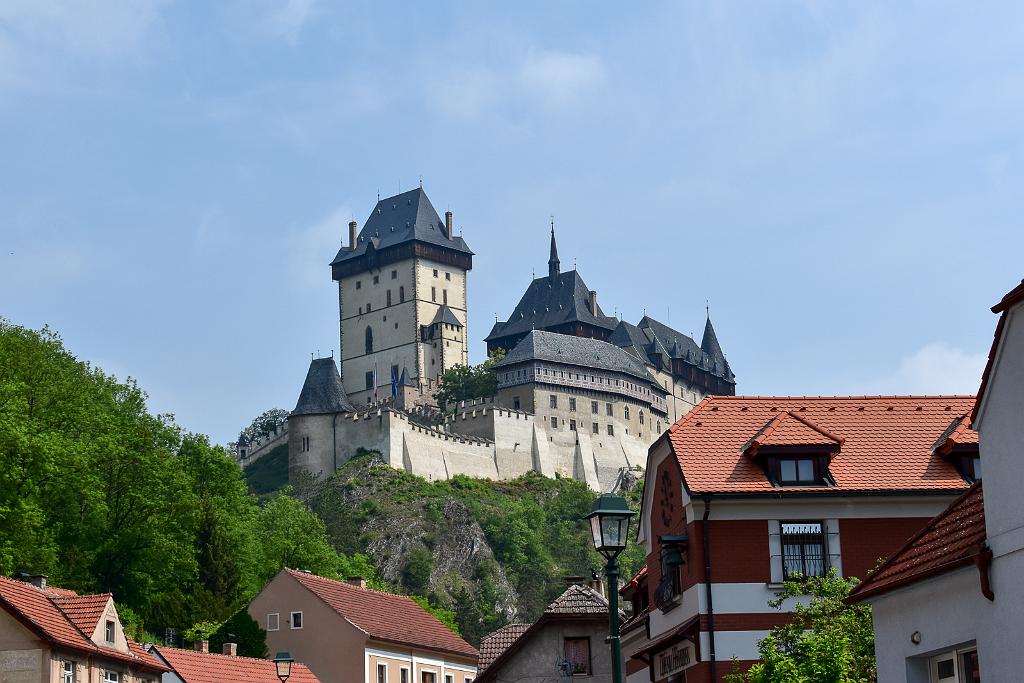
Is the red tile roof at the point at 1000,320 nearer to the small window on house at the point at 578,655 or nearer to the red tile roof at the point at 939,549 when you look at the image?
A: the red tile roof at the point at 939,549

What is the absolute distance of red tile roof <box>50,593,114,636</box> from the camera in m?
35.8

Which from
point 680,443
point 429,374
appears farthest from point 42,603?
point 429,374

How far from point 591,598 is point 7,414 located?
2652 centimetres

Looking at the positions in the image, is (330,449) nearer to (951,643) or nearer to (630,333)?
(630,333)

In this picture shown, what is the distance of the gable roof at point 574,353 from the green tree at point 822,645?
118 m

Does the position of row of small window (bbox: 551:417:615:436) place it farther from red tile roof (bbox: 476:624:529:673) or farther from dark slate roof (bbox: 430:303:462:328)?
red tile roof (bbox: 476:624:529:673)

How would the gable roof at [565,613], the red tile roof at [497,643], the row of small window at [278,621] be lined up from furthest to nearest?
the row of small window at [278,621] < the red tile roof at [497,643] < the gable roof at [565,613]

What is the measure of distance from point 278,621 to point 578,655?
51.5ft

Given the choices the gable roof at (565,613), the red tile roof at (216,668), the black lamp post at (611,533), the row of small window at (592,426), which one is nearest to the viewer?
the black lamp post at (611,533)

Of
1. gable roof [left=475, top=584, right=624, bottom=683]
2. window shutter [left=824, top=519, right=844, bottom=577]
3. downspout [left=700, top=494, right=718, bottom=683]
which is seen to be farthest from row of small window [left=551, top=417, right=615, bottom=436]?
downspout [left=700, top=494, right=718, bottom=683]

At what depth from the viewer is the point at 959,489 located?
2659 centimetres

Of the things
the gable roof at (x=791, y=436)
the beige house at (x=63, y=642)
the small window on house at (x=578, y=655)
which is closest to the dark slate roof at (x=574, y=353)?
the beige house at (x=63, y=642)

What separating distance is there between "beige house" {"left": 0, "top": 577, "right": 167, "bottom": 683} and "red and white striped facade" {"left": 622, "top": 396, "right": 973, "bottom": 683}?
1246cm

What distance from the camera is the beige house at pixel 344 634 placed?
158ft
